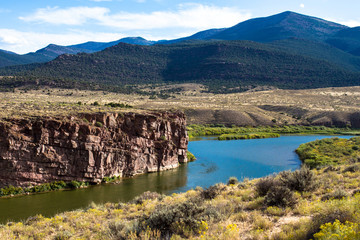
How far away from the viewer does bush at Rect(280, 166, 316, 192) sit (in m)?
12.3

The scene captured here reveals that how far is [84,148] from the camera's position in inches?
1090

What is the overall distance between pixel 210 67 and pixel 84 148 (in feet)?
474

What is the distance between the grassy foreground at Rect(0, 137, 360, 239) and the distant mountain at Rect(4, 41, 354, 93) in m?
119

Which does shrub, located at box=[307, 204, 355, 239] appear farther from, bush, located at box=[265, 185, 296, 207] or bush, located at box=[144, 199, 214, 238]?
bush, located at box=[144, 199, 214, 238]

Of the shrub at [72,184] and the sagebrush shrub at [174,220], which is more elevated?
the sagebrush shrub at [174,220]

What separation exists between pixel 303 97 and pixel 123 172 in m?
90.2

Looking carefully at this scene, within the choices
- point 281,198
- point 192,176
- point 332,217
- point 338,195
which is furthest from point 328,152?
point 332,217

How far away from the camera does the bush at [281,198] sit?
1032 centimetres

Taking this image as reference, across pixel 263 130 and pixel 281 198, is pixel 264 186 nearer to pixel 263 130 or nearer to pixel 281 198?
pixel 281 198

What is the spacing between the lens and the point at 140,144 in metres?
33.1

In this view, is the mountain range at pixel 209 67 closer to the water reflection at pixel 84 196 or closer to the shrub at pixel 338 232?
the water reflection at pixel 84 196

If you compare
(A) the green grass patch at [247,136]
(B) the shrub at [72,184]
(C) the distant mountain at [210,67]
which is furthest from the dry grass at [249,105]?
(B) the shrub at [72,184]

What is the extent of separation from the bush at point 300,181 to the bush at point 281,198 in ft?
5.51

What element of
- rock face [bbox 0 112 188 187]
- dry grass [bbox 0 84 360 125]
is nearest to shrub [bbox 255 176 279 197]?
rock face [bbox 0 112 188 187]
